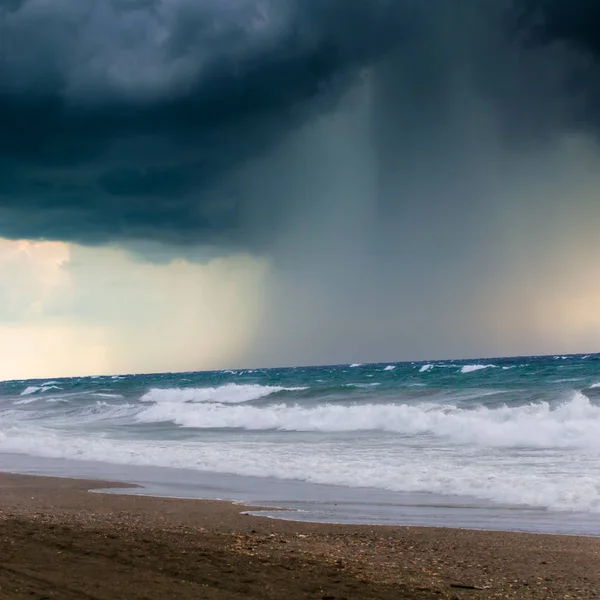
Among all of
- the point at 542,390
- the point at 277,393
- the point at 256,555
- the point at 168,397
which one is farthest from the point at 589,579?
the point at 168,397

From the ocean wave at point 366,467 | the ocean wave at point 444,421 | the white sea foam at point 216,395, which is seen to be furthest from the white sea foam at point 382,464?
the white sea foam at point 216,395

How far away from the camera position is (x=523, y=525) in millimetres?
9219

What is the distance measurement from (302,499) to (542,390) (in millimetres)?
22826

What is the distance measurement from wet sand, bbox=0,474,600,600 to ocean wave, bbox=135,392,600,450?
429 inches

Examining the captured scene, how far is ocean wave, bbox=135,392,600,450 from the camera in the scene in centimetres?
1930

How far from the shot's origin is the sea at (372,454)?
1053cm

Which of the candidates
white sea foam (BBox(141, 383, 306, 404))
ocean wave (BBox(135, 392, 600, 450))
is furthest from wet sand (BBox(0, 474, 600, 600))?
white sea foam (BBox(141, 383, 306, 404))

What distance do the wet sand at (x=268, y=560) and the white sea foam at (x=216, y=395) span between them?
3422 centimetres

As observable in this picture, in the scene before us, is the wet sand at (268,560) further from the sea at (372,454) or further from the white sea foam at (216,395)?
the white sea foam at (216,395)

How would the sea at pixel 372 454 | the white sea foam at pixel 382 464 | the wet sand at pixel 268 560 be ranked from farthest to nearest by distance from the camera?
the white sea foam at pixel 382 464 < the sea at pixel 372 454 < the wet sand at pixel 268 560

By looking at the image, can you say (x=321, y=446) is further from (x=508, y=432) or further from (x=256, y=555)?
(x=256, y=555)

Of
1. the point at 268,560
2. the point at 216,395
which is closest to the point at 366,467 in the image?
the point at 268,560

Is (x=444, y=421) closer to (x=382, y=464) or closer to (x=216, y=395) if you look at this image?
(x=382, y=464)

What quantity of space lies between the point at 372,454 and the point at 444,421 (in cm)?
677
